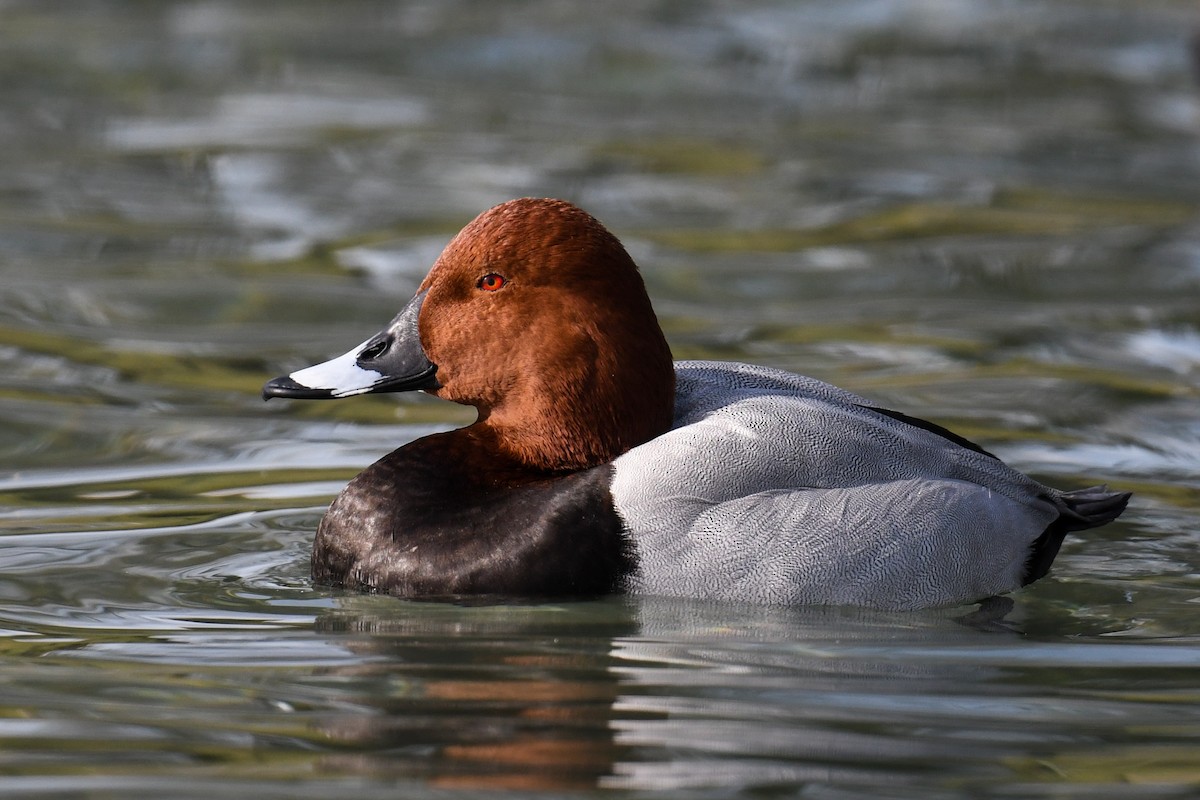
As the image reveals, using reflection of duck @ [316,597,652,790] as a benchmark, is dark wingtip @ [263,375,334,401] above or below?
above

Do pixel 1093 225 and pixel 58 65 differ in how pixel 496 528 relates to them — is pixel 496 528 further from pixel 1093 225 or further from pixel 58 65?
pixel 58 65

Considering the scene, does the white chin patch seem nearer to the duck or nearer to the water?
the duck

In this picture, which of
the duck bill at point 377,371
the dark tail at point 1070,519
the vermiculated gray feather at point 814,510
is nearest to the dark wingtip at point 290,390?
the duck bill at point 377,371

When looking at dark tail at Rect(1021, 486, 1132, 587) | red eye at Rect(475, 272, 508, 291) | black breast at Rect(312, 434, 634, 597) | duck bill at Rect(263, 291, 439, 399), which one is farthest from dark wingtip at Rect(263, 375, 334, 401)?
dark tail at Rect(1021, 486, 1132, 587)

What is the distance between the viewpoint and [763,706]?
424 cm

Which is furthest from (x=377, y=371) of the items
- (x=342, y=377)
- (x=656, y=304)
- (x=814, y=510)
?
(x=656, y=304)

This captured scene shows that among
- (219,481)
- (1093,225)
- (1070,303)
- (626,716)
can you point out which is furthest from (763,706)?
(1093,225)

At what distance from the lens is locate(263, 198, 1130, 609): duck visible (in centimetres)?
503

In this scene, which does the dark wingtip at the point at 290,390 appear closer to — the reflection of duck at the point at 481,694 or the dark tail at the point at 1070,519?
the reflection of duck at the point at 481,694

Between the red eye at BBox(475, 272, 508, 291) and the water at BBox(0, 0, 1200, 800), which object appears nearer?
the water at BBox(0, 0, 1200, 800)

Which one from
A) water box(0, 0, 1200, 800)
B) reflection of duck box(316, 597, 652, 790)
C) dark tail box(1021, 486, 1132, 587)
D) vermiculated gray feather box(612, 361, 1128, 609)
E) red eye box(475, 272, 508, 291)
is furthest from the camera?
dark tail box(1021, 486, 1132, 587)

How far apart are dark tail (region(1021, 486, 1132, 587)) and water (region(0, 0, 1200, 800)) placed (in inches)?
3.8

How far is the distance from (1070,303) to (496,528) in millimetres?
4914

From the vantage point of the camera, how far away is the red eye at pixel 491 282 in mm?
5270
